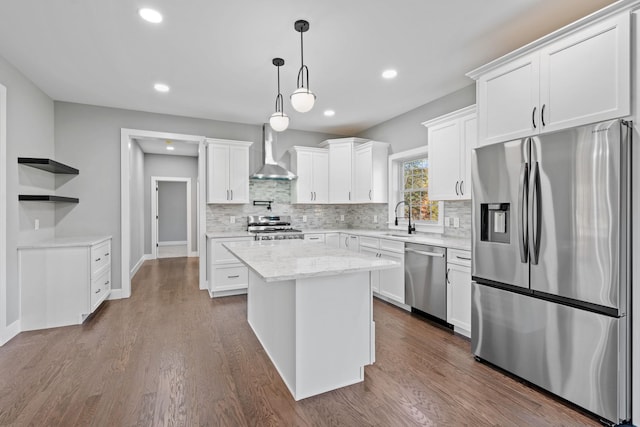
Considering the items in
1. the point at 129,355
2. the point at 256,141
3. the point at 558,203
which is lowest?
the point at 129,355

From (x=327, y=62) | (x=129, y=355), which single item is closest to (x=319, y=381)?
(x=129, y=355)

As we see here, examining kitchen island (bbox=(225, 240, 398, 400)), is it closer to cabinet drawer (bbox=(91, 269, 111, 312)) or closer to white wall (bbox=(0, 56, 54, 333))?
cabinet drawer (bbox=(91, 269, 111, 312))

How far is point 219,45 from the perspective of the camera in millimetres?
2766

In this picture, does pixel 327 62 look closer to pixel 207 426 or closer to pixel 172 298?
pixel 207 426

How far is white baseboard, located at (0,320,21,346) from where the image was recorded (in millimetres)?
2878

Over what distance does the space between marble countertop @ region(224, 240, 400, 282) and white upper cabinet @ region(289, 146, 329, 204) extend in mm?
2505

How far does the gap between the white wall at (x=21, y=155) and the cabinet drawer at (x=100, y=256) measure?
2.04 feet

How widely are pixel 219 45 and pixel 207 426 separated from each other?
2910mm

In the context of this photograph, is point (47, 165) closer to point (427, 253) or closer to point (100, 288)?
point (100, 288)

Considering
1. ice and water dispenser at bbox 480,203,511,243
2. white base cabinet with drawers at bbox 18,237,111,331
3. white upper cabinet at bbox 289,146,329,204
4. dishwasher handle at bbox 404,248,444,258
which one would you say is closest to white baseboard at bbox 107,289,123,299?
A: white base cabinet with drawers at bbox 18,237,111,331

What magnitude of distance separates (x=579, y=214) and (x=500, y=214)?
1.80 feet

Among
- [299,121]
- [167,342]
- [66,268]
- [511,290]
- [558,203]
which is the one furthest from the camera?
[299,121]

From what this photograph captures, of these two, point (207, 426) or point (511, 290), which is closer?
point (207, 426)

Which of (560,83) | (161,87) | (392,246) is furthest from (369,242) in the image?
(161,87)
